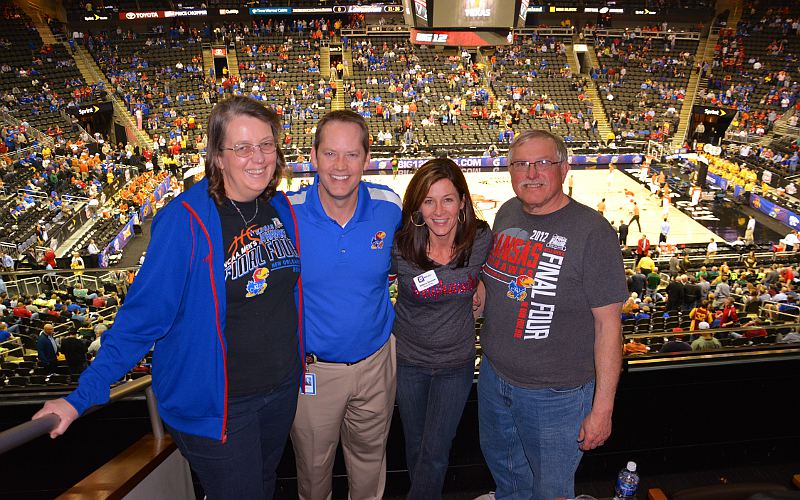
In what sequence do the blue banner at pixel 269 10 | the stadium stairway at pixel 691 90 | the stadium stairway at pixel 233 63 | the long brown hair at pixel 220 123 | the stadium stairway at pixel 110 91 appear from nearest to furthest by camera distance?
the long brown hair at pixel 220 123 → the stadium stairway at pixel 110 91 → the stadium stairway at pixel 691 90 → the stadium stairway at pixel 233 63 → the blue banner at pixel 269 10

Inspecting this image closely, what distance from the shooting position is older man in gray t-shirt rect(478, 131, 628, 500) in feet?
9.24

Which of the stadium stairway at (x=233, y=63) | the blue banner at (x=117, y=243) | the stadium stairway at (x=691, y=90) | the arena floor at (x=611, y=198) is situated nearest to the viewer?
the blue banner at (x=117, y=243)

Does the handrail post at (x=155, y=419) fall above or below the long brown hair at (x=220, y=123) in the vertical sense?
below

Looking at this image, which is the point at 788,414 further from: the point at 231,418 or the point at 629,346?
the point at 231,418

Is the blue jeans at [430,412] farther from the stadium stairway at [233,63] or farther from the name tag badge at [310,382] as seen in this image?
the stadium stairway at [233,63]

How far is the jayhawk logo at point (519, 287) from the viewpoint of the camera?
9.52ft

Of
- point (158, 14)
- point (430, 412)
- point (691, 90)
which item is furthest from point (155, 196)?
point (691, 90)

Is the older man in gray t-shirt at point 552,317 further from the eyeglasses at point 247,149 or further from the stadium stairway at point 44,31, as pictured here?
the stadium stairway at point 44,31

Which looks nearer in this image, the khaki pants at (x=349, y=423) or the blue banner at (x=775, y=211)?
the khaki pants at (x=349, y=423)

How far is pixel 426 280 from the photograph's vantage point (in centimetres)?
293

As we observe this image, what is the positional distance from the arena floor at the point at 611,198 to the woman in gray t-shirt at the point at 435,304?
15007mm

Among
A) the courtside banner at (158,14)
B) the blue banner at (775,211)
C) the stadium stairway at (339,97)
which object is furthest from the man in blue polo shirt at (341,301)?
the courtside banner at (158,14)

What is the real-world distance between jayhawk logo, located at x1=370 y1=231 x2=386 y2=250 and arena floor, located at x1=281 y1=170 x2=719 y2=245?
15174mm

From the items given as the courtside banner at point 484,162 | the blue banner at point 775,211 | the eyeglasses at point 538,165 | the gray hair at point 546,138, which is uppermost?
the gray hair at point 546,138
